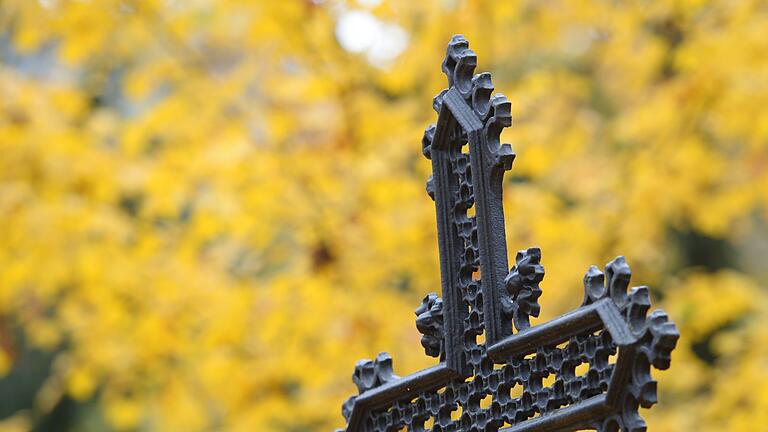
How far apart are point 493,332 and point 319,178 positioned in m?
2.95

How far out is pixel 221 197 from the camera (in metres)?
3.89

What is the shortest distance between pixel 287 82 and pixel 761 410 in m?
2.13

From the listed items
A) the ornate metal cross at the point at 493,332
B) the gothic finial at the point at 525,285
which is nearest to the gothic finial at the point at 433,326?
the ornate metal cross at the point at 493,332

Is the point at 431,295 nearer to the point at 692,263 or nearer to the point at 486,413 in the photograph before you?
the point at 486,413

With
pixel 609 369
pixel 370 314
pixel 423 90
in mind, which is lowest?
pixel 609 369

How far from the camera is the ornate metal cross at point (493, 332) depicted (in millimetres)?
876

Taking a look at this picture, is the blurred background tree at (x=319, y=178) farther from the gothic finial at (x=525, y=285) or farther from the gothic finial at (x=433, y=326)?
the gothic finial at (x=525, y=285)

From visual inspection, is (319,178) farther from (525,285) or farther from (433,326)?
(525,285)

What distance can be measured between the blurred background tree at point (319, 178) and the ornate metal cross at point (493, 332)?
235cm

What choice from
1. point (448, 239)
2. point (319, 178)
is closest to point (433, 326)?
point (448, 239)

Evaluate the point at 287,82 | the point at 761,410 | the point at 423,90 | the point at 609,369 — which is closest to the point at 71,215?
the point at 287,82

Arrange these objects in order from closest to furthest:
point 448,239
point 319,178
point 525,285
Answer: point 525,285
point 448,239
point 319,178

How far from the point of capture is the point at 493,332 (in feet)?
3.42

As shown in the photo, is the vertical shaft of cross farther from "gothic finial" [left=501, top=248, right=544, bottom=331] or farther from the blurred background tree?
the blurred background tree
